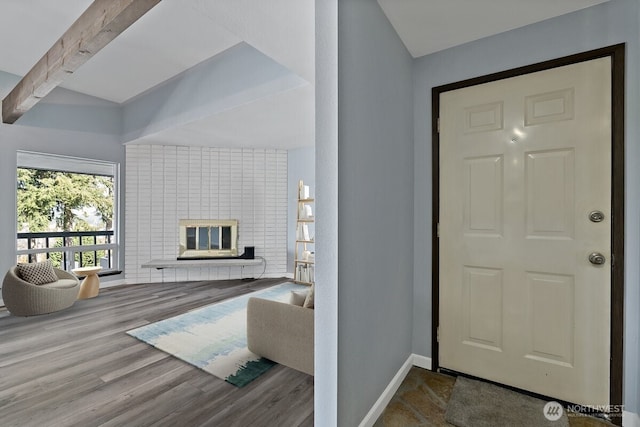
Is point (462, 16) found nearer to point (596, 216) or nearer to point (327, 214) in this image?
point (596, 216)

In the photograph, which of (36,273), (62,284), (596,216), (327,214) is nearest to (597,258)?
(596,216)

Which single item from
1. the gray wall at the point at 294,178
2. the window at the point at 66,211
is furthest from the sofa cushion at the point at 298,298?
the window at the point at 66,211

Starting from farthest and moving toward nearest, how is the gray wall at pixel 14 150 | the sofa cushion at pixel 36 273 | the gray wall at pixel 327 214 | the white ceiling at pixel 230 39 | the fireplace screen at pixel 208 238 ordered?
the fireplace screen at pixel 208 238, the gray wall at pixel 14 150, the sofa cushion at pixel 36 273, the white ceiling at pixel 230 39, the gray wall at pixel 327 214

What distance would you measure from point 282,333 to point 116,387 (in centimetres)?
115

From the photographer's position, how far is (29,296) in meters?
3.29

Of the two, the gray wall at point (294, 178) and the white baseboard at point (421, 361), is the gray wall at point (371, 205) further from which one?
the gray wall at point (294, 178)

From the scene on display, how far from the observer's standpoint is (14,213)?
391cm

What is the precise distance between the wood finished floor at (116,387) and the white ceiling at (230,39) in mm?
2417

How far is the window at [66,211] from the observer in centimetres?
414

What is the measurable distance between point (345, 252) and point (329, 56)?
90 centimetres

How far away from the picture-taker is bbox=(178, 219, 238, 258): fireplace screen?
5.30m

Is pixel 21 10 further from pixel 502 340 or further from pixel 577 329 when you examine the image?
pixel 577 329

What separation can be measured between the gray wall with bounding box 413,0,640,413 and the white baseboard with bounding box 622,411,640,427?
0.03 metres

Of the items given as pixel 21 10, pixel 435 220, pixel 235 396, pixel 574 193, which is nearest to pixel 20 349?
pixel 235 396
